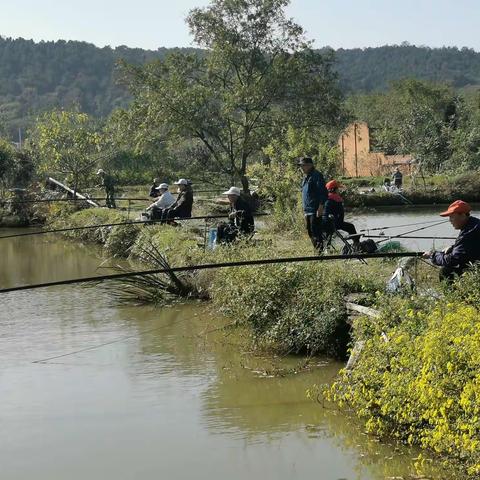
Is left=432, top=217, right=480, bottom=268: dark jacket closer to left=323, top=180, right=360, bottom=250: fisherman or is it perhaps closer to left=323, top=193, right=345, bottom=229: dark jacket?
left=323, top=180, right=360, bottom=250: fisherman

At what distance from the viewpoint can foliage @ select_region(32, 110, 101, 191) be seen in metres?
32.2

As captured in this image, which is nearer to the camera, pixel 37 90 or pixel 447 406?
pixel 447 406

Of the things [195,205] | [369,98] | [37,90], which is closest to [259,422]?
[195,205]

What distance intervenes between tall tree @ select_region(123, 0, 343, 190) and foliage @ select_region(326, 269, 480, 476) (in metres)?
24.3

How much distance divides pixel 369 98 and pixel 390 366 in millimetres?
72937

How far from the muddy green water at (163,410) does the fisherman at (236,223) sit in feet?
5.89

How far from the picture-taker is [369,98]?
255ft

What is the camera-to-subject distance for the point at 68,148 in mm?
32812

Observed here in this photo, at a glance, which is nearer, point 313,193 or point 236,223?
point 313,193

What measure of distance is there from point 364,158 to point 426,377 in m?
46.3

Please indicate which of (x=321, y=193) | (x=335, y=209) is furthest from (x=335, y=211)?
(x=321, y=193)

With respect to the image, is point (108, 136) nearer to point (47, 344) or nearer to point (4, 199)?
point (4, 199)

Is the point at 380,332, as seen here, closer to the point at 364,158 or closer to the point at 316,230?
the point at 316,230

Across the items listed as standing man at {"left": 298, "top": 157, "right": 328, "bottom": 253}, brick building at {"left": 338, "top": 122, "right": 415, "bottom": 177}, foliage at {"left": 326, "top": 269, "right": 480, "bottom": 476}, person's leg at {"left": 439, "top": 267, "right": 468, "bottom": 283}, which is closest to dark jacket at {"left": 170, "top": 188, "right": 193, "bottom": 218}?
standing man at {"left": 298, "top": 157, "right": 328, "bottom": 253}
